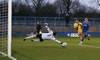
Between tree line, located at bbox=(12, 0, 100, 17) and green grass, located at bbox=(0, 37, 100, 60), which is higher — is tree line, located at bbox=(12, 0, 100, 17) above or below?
above

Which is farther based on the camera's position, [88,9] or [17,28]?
[88,9]

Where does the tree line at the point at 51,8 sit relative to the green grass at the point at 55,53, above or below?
above

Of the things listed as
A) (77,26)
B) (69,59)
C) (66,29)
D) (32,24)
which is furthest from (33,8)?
(69,59)

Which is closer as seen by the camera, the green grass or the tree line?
the green grass

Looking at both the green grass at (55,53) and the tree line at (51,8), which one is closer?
the green grass at (55,53)

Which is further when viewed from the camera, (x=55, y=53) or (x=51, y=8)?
(x=51, y=8)

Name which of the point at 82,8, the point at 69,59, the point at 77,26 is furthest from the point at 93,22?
the point at 69,59

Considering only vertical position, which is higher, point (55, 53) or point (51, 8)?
point (51, 8)

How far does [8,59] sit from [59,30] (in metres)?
23.8

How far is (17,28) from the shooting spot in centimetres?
2995

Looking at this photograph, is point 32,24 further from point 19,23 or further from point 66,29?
point 66,29

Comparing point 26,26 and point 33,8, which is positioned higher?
point 33,8

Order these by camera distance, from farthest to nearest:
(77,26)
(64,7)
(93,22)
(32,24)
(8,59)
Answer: (64,7) < (93,22) < (32,24) < (77,26) < (8,59)

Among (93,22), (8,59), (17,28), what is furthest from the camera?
(93,22)
